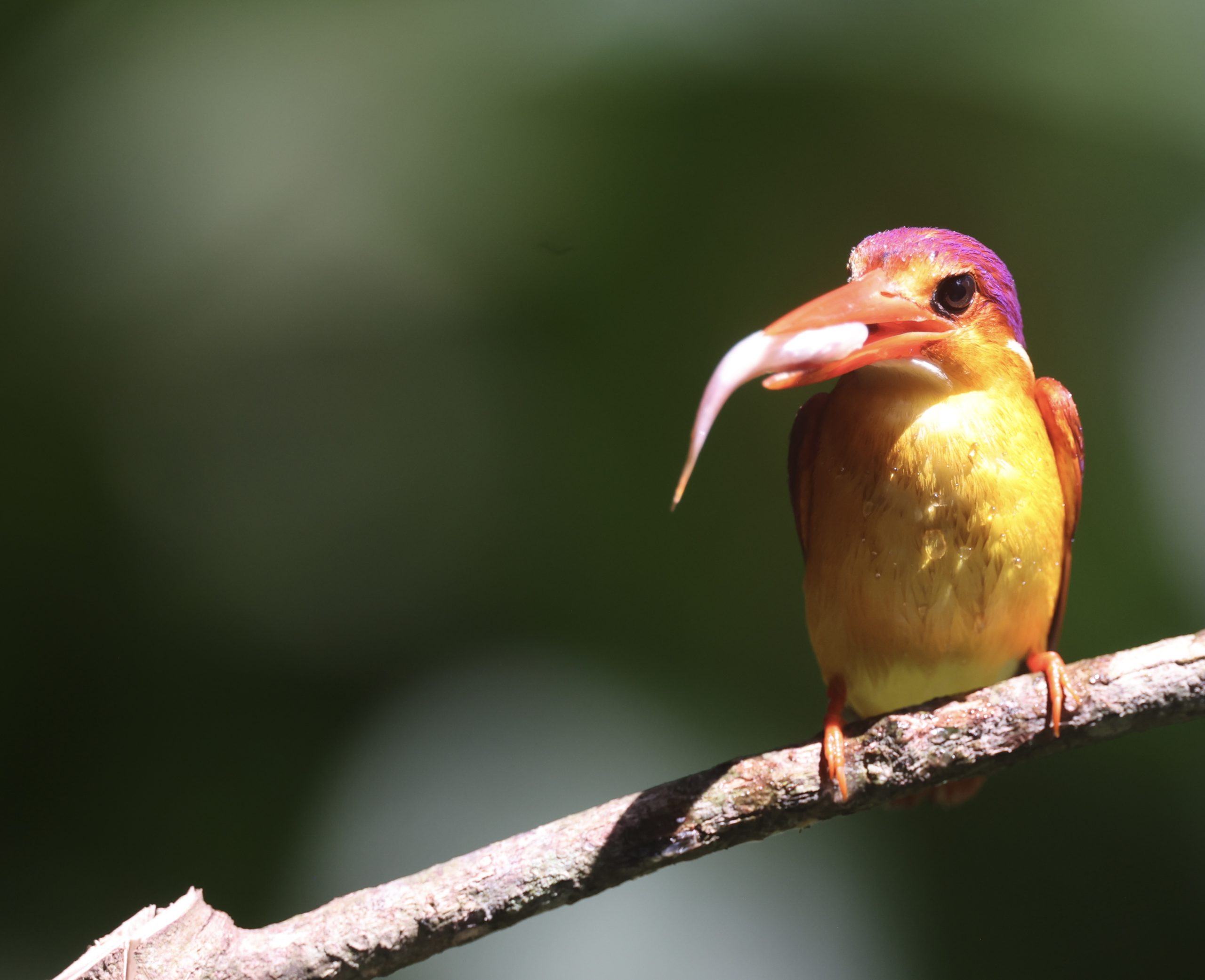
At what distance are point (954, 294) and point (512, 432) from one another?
1501 millimetres

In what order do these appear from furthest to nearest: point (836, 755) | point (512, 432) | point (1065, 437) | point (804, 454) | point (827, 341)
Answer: point (512, 432), point (804, 454), point (1065, 437), point (836, 755), point (827, 341)

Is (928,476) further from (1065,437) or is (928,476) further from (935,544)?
(1065,437)

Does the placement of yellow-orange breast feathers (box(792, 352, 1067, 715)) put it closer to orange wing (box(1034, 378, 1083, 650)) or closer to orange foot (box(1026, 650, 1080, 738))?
orange wing (box(1034, 378, 1083, 650))

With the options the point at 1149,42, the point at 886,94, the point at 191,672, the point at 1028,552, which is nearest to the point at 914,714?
the point at 1028,552

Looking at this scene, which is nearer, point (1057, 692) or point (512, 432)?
point (1057, 692)

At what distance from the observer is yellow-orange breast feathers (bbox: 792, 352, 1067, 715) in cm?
134

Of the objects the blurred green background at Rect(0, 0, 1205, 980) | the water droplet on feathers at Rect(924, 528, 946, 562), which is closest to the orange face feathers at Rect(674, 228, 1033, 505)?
the water droplet on feathers at Rect(924, 528, 946, 562)

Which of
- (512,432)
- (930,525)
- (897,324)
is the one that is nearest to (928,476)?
(930,525)

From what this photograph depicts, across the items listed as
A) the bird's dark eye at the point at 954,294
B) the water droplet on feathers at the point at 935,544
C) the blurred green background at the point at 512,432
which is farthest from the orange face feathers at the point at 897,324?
the blurred green background at the point at 512,432

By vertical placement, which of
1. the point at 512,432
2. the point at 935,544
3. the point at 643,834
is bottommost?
the point at 643,834

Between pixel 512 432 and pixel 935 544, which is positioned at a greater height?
pixel 512 432

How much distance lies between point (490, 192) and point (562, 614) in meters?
1.13

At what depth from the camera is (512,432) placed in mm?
2594

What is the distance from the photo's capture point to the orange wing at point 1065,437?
4.68 feet
